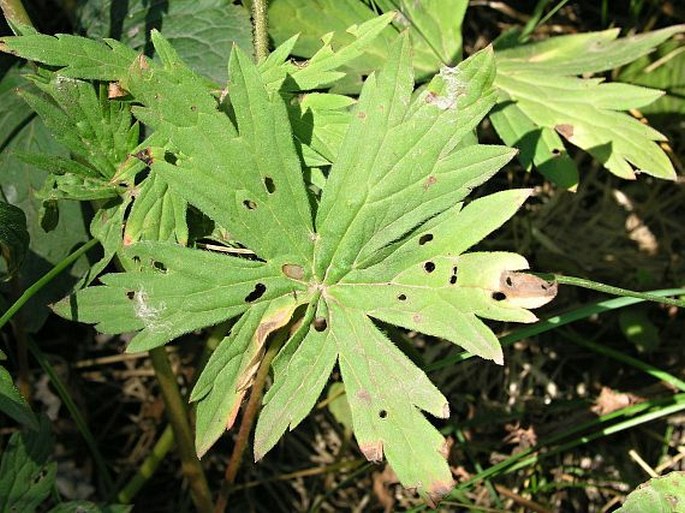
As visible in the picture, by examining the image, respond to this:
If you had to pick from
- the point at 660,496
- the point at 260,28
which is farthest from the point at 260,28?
the point at 660,496

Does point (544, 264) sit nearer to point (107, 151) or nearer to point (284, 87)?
point (284, 87)

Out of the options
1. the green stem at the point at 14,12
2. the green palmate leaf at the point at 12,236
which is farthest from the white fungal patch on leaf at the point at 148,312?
the green stem at the point at 14,12

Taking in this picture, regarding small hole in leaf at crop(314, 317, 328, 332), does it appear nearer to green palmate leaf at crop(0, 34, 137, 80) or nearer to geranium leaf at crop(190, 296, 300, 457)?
geranium leaf at crop(190, 296, 300, 457)

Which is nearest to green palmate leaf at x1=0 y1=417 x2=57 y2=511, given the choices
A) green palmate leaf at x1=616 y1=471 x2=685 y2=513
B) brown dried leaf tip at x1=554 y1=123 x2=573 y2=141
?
green palmate leaf at x1=616 y1=471 x2=685 y2=513

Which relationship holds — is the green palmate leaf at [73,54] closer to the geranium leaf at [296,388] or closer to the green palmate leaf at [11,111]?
the green palmate leaf at [11,111]

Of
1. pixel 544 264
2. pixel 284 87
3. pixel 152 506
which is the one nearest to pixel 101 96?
pixel 284 87

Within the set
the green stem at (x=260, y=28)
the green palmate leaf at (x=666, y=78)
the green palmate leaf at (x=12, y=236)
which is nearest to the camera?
the green palmate leaf at (x=12, y=236)
